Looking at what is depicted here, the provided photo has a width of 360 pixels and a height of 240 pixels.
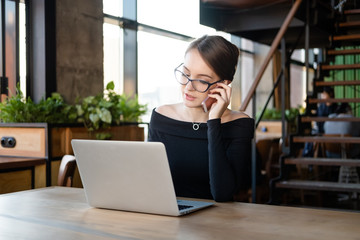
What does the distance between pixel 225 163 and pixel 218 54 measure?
1.40 feet

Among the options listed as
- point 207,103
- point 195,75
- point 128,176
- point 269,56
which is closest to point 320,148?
point 269,56

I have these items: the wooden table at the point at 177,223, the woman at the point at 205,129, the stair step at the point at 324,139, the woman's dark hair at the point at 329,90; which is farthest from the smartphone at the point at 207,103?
the woman's dark hair at the point at 329,90

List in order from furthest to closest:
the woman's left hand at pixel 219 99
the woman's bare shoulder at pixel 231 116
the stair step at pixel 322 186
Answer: the stair step at pixel 322 186 < the woman's bare shoulder at pixel 231 116 < the woman's left hand at pixel 219 99

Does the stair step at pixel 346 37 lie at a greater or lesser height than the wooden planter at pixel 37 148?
greater

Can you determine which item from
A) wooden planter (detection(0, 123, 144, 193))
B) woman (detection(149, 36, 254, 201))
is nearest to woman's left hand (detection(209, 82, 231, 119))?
woman (detection(149, 36, 254, 201))

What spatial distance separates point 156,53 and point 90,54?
2.23 meters

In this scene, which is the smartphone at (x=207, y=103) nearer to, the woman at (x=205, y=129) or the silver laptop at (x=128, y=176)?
the woman at (x=205, y=129)

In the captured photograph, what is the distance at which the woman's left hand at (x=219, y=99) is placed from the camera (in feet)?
5.59

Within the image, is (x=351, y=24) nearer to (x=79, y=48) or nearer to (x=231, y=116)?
(x=79, y=48)

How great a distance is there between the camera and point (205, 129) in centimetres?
188

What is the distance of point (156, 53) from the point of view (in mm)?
6879

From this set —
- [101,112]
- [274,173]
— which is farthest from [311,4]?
[101,112]

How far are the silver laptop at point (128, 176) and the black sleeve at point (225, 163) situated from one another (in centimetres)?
18

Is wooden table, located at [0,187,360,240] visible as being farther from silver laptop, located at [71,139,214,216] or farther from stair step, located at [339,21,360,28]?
stair step, located at [339,21,360,28]
